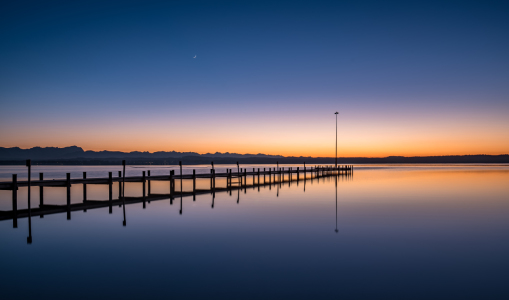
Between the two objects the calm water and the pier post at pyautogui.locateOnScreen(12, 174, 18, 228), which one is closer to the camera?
the calm water

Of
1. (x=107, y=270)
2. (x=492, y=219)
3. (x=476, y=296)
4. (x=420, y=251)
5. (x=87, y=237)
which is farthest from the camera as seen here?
(x=492, y=219)

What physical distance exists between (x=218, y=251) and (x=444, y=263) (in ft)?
22.6

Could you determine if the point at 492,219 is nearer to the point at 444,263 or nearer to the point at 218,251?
the point at 444,263

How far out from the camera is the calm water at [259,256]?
8.39m

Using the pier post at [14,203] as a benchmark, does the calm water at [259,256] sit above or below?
below

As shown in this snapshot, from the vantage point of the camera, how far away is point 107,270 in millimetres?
9945

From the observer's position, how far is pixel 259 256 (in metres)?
11.2

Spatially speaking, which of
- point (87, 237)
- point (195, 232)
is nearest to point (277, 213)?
point (195, 232)

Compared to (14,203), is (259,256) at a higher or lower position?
lower

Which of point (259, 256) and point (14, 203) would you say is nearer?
point (259, 256)

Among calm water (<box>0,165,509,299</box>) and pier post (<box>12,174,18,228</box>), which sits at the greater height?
pier post (<box>12,174,18,228</box>)

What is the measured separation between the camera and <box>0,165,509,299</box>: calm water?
8.39 m

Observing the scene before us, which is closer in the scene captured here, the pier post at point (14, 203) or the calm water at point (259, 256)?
the calm water at point (259, 256)

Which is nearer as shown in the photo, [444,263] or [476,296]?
[476,296]
